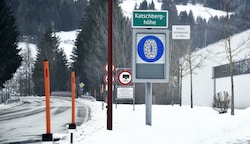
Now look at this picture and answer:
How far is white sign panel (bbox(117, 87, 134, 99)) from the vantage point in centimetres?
2203

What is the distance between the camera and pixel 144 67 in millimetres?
12727

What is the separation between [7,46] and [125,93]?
851 inches

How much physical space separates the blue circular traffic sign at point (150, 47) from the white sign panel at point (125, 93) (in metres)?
9.40

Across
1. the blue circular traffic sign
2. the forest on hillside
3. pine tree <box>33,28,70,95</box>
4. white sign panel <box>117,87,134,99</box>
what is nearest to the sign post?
the blue circular traffic sign

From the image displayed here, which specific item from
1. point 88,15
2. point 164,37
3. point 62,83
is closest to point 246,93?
point 164,37

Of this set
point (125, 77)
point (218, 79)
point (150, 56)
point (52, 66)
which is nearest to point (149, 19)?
point (150, 56)

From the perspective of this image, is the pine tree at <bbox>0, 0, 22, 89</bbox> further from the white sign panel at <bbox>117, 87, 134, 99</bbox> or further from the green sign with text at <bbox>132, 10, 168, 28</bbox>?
the green sign with text at <bbox>132, 10, 168, 28</bbox>

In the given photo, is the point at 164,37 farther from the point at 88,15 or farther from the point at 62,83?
the point at 62,83

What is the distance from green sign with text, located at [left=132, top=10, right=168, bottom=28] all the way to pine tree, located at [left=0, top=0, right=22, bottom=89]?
28568mm

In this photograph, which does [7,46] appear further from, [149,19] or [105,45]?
[149,19]

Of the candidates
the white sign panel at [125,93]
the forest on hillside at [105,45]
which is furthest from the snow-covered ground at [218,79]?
the white sign panel at [125,93]

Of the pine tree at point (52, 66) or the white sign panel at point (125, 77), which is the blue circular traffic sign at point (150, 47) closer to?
the white sign panel at point (125, 77)

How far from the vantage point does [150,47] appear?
1277cm

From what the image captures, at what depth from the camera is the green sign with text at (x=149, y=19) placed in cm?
1242
